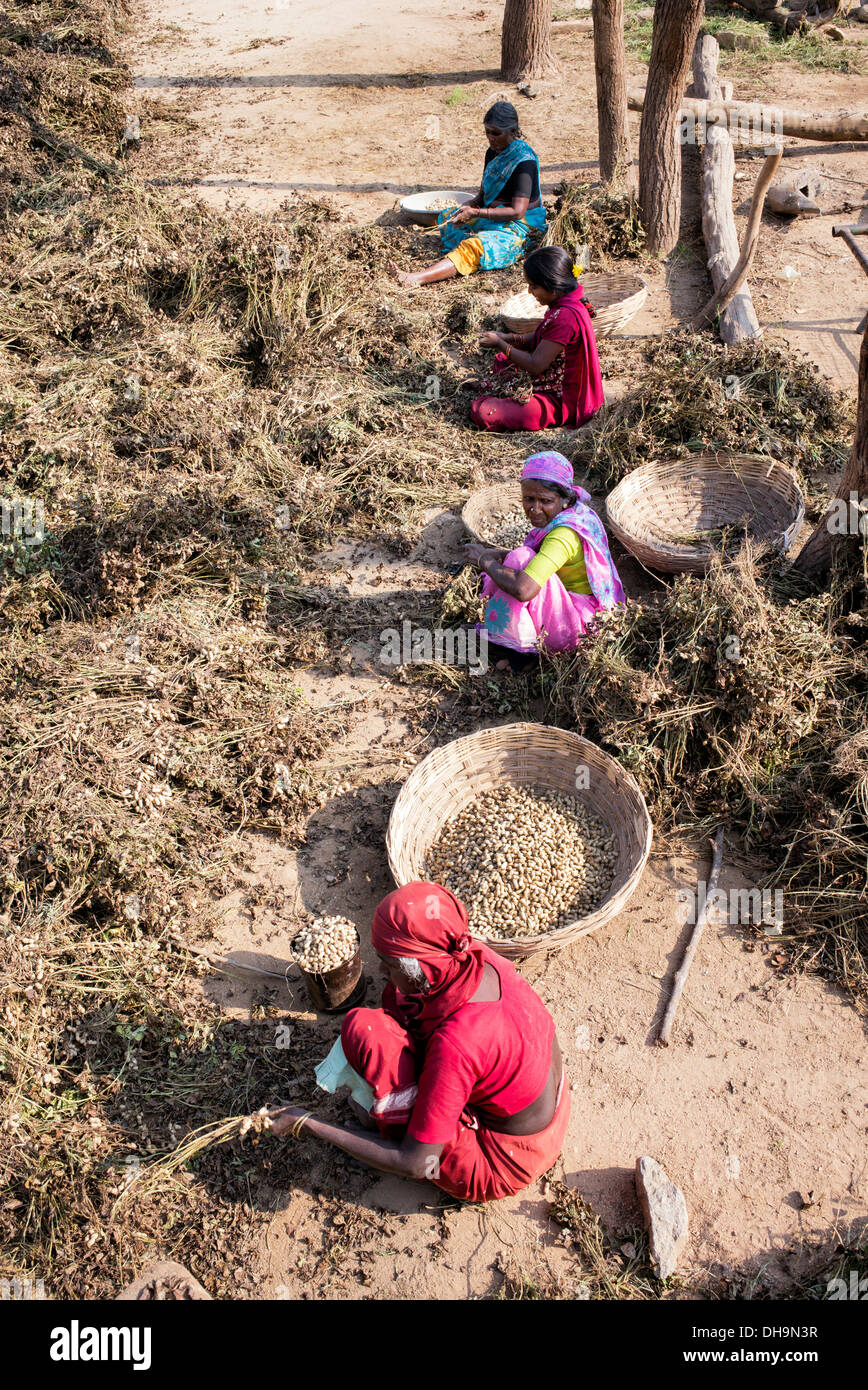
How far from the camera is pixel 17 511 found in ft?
15.6

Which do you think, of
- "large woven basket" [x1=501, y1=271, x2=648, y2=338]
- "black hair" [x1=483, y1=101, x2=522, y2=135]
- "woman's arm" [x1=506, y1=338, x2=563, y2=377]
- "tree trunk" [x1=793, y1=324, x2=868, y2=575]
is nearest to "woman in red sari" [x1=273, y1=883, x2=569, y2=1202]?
"tree trunk" [x1=793, y1=324, x2=868, y2=575]

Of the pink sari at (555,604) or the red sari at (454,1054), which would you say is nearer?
the red sari at (454,1054)

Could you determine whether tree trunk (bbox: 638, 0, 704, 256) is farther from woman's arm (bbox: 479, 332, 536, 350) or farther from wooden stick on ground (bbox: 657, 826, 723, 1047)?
wooden stick on ground (bbox: 657, 826, 723, 1047)

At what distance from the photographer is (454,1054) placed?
2.45 metres

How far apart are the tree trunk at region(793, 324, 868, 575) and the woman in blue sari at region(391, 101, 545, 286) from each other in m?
3.65

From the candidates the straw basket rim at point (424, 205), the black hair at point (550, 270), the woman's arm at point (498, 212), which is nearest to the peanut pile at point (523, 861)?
the black hair at point (550, 270)

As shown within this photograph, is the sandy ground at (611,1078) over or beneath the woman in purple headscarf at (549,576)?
beneath

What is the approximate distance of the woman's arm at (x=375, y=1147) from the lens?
2.56m

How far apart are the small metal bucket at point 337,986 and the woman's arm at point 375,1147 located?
1.24ft

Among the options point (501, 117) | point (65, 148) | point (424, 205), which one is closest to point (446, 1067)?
point (501, 117)

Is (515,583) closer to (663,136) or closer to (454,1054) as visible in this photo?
(454,1054)

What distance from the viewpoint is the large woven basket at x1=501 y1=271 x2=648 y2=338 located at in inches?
236

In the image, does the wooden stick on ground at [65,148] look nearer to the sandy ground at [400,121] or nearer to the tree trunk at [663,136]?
the sandy ground at [400,121]

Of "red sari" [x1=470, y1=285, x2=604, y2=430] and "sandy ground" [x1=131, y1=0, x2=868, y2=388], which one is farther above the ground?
"sandy ground" [x1=131, y1=0, x2=868, y2=388]
